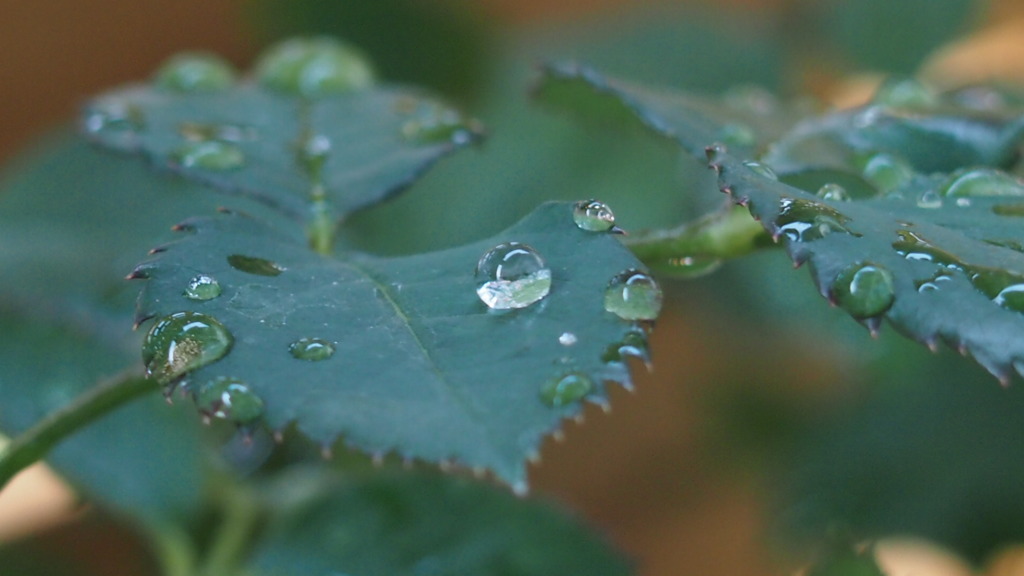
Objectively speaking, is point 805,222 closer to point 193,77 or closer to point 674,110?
point 674,110

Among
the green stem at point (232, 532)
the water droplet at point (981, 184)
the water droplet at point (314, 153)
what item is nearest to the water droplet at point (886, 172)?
the water droplet at point (981, 184)

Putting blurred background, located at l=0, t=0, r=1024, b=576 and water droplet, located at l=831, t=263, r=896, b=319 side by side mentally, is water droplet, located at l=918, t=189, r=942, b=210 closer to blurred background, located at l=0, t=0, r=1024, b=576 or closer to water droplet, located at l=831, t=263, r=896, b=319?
water droplet, located at l=831, t=263, r=896, b=319

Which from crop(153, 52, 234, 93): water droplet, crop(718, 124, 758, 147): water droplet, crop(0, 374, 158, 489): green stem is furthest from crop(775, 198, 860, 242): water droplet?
crop(153, 52, 234, 93): water droplet

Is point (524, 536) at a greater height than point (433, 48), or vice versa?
point (433, 48)

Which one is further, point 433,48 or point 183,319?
point 433,48

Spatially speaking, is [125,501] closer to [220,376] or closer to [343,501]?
[343,501]

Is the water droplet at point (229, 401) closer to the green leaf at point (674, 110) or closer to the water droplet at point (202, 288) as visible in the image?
the water droplet at point (202, 288)

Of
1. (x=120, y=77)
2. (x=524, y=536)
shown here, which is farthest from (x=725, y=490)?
(x=120, y=77)


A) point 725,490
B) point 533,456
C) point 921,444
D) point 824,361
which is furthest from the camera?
point 725,490
